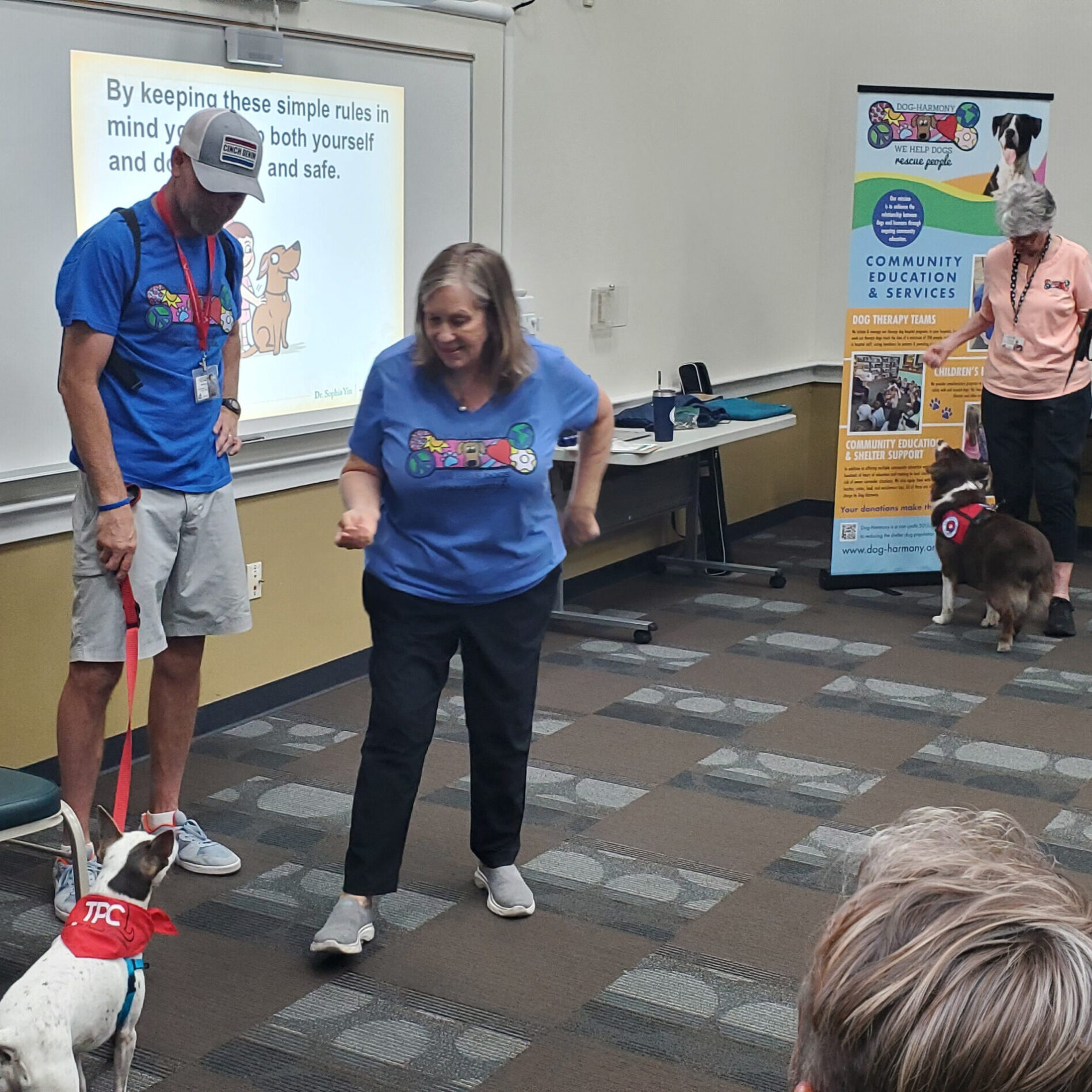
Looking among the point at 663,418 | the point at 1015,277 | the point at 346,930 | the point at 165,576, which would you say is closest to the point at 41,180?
the point at 165,576

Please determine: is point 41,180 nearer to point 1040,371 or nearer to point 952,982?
point 952,982

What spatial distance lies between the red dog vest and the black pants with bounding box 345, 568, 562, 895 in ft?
8.91

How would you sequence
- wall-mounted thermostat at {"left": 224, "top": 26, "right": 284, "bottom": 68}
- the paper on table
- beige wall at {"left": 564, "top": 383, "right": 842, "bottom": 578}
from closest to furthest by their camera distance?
1. wall-mounted thermostat at {"left": 224, "top": 26, "right": 284, "bottom": 68}
2. the paper on table
3. beige wall at {"left": 564, "top": 383, "right": 842, "bottom": 578}

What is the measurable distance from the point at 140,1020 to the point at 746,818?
1534 millimetres

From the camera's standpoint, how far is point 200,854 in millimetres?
3062

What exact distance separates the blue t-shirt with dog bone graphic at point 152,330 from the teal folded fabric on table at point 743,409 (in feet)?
9.65

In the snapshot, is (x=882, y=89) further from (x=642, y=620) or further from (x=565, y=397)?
(x=565, y=397)

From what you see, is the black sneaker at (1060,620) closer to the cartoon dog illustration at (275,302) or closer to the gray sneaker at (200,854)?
the cartoon dog illustration at (275,302)

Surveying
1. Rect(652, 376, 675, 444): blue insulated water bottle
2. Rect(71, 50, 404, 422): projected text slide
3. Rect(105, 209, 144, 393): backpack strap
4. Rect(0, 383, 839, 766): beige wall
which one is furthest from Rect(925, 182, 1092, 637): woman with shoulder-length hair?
Rect(105, 209, 144, 393): backpack strap

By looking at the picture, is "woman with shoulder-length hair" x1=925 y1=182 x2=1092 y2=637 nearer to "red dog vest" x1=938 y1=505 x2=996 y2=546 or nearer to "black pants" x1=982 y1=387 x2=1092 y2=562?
"black pants" x1=982 y1=387 x2=1092 y2=562

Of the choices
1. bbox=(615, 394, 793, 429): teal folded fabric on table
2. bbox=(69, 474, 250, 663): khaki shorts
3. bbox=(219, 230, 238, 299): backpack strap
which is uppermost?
bbox=(219, 230, 238, 299): backpack strap

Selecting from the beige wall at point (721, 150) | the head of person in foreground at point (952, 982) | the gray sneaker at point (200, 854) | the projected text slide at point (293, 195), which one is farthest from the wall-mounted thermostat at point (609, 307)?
the head of person in foreground at point (952, 982)

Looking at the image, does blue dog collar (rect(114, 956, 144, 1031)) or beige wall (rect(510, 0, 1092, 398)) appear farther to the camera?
beige wall (rect(510, 0, 1092, 398))

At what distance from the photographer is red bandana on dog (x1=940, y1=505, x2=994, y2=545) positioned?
198 inches
